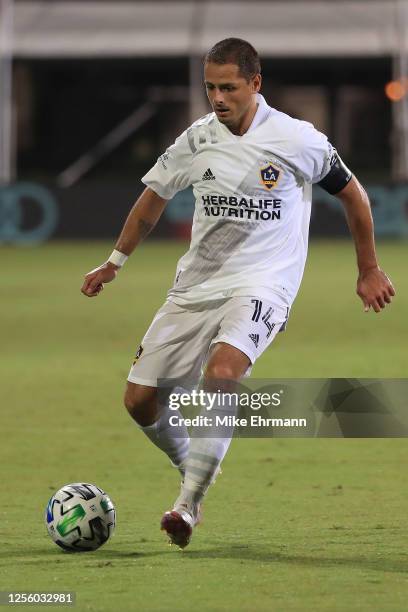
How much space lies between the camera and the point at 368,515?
22.9 ft

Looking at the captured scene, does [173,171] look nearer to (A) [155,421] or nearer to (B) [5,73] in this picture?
(A) [155,421]

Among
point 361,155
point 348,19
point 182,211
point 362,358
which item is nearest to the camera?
point 362,358

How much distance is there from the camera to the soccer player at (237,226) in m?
6.45

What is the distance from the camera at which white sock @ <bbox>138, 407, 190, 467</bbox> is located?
687cm

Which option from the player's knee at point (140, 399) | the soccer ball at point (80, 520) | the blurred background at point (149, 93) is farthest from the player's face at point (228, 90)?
the blurred background at point (149, 93)

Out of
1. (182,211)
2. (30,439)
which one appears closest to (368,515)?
(30,439)

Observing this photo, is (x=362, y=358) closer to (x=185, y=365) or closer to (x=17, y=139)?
(x=185, y=365)

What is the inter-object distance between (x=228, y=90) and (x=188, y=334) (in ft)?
3.67

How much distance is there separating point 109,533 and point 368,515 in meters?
1.36

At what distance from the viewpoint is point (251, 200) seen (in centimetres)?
654

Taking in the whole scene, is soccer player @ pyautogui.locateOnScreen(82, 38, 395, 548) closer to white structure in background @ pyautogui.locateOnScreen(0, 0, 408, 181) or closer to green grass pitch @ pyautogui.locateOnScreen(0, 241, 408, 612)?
green grass pitch @ pyautogui.locateOnScreen(0, 241, 408, 612)

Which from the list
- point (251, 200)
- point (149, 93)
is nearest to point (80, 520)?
point (251, 200)

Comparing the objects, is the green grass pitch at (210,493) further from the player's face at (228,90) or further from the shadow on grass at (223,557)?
the player's face at (228,90)

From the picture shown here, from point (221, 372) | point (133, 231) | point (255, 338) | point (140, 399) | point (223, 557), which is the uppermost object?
point (133, 231)
